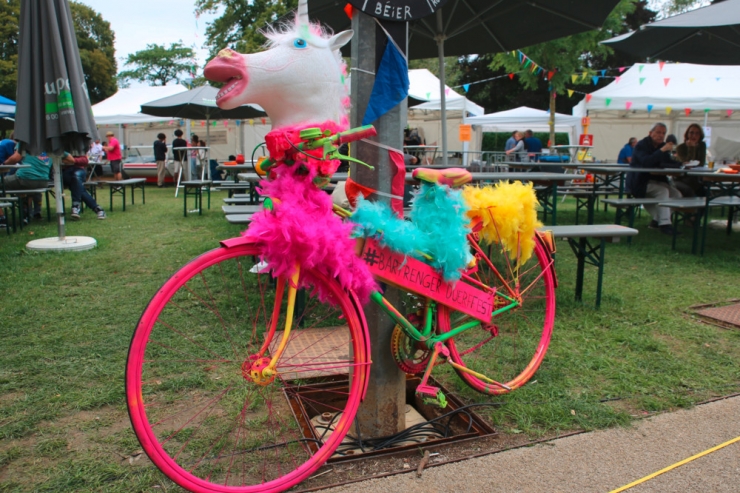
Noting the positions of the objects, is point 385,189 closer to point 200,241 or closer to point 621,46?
point 200,241

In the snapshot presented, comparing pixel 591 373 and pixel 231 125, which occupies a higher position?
pixel 231 125

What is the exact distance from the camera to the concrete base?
6645 millimetres

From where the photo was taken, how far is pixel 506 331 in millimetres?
4059

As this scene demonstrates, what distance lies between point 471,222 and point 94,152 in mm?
15551

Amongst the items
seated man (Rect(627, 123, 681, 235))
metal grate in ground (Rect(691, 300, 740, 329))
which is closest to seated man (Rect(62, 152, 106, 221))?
seated man (Rect(627, 123, 681, 235))

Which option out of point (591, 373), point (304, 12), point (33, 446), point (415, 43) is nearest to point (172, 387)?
point (33, 446)

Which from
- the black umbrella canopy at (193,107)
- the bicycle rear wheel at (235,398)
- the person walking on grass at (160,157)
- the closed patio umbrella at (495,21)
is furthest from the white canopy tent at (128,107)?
the bicycle rear wheel at (235,398)

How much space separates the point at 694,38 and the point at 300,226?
30.4 feet

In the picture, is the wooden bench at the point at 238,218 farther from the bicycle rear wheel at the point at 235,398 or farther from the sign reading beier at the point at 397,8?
the sign reading beier at the point at 397,8

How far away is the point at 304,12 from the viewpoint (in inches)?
82.1

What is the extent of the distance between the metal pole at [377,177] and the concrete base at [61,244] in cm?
545

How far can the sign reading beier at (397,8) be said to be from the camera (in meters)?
2.24

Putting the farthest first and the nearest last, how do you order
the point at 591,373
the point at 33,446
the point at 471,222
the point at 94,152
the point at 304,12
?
1. the point at 94,152
2. the point at 591,373
3. the point at 471,222
4. the point at 33,446
5. the point at 304,12

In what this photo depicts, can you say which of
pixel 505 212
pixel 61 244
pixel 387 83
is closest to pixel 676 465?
pixel 505 212
